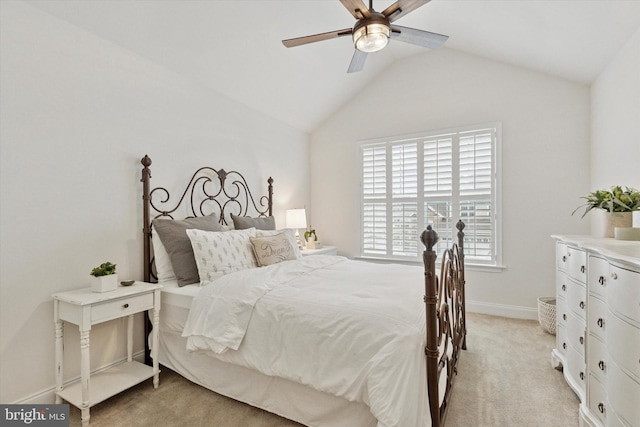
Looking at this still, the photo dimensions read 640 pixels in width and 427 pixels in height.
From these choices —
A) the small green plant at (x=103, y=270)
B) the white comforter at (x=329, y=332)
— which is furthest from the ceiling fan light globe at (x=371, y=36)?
the small green plant at (x=103, y=270)

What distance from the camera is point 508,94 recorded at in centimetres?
366

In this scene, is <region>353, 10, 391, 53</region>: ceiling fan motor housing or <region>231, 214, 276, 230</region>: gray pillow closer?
<region>353, 10, 391, 53</region>: ceiling fan motor housing

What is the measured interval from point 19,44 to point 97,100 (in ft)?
1.61

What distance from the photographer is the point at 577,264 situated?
2027mm

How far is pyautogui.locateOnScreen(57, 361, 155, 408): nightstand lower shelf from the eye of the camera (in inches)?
76.2

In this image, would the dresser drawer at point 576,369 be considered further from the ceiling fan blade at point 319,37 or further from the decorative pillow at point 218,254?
the ceiling fan blade at point 319,37

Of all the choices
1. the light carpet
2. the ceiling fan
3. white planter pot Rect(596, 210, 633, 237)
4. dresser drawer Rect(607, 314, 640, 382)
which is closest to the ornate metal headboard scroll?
the light carpet

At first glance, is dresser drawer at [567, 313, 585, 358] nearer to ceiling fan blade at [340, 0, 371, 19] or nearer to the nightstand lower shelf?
ceiling fan blade at [340, 0, 371, 19]

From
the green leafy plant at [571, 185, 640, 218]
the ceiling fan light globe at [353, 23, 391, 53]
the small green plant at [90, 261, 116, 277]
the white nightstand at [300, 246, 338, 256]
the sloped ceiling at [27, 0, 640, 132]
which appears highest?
the sloped ceiling at [27, 0, 640, 132]

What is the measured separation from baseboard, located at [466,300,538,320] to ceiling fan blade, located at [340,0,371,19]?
135 inches

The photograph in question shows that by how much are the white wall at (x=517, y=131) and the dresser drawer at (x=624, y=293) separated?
2.30m

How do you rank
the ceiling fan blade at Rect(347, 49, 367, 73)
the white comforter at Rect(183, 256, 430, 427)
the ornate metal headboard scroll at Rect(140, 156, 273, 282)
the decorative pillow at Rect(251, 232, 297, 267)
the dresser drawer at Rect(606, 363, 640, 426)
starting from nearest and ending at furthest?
the dresser drawer at Rect(606, 363, 640, 426), the white comforter at Rect(183, 256, 430, 427), the ceiling fan blade at Rect(347, 49, 367, 73), the ornate metal headboard scroll at Rect(140, 156, 273, 282), the decorative pillow at Rect(251, 232, 297, 267)

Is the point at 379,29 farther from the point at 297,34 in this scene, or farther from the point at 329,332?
the point at 329,332

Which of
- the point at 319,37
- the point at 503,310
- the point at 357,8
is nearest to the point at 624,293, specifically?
the point at 357,8
